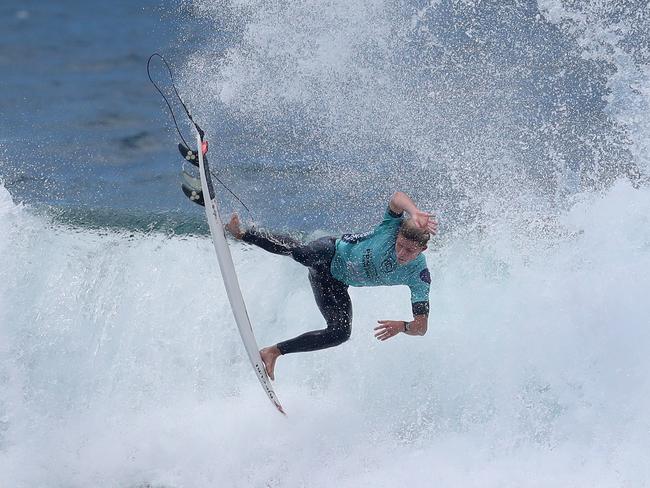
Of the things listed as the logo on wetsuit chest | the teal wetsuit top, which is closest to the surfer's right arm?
the teal wetsuit top

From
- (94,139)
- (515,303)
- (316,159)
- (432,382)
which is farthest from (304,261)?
(94,139)

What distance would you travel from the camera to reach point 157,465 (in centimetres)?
744

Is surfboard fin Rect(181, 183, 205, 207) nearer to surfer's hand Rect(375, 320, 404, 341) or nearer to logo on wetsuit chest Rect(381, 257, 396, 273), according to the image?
logo on wetsuit chest Rect(381, 257, 396, 273)

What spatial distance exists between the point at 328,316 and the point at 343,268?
0.45 m

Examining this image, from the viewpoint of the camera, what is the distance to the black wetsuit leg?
679 centimetres

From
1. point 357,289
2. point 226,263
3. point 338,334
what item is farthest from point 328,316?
point 357,289

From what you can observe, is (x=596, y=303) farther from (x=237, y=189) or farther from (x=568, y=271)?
(x=237, y=189)

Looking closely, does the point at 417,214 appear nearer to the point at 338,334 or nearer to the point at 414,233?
the point at 414,233

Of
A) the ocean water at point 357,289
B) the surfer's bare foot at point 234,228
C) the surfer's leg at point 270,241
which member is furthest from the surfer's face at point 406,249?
the ocean water at point 357,289

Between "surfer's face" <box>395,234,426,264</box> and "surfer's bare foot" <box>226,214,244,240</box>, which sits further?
"surfer's bare foot" <box>226,214,244,240</box>

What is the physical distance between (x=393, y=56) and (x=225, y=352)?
595 centimetres

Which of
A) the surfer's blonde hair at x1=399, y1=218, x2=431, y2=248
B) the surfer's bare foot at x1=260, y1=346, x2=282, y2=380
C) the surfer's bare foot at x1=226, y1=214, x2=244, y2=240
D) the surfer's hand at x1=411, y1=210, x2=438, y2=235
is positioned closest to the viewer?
the surfer's hand at x1=411, y1=210, x2=438, y2=235

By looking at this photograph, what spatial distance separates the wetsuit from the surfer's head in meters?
0.18

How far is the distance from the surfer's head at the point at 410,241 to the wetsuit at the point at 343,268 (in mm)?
177
